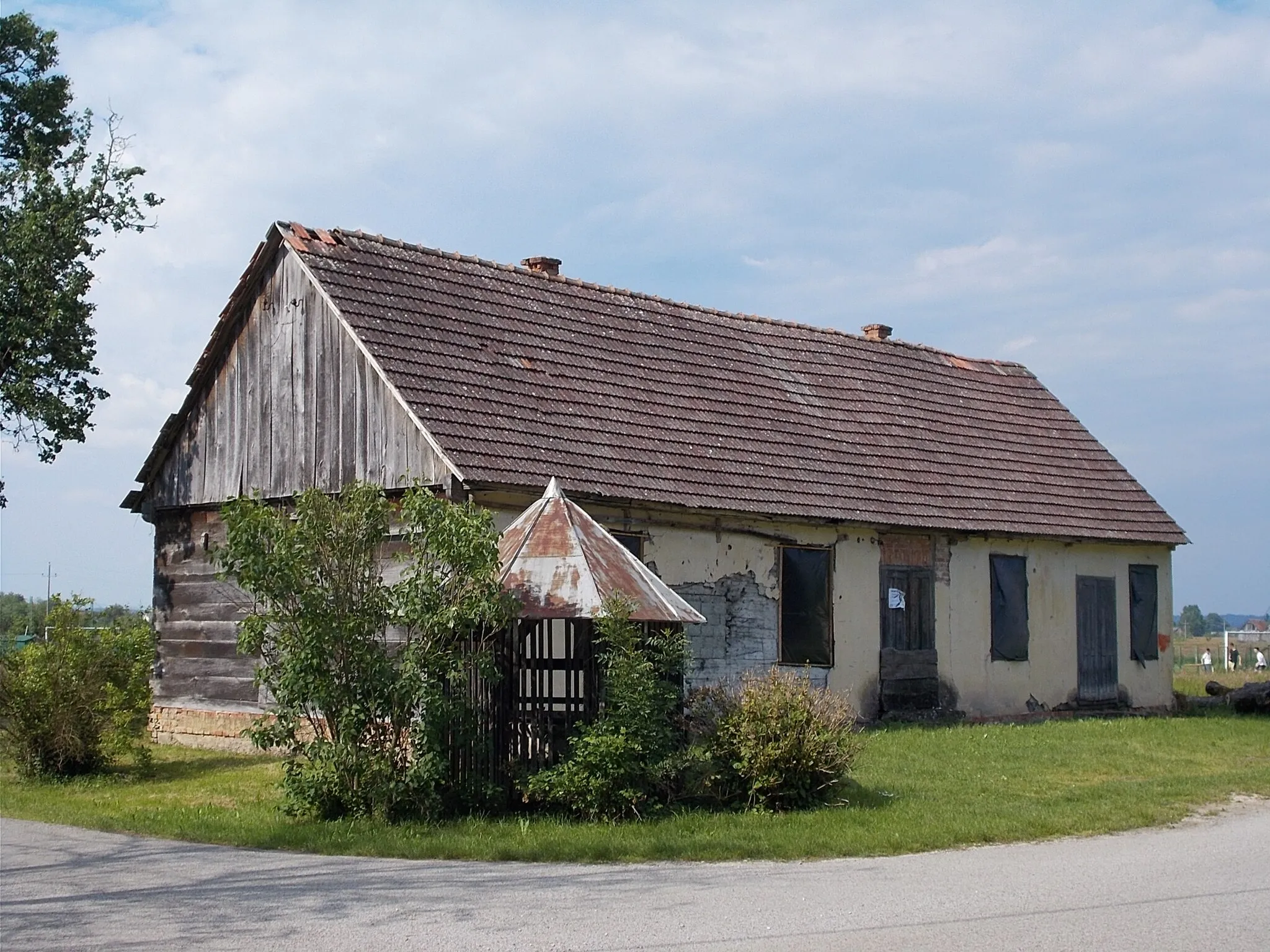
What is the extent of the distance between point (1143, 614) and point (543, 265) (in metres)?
13.2

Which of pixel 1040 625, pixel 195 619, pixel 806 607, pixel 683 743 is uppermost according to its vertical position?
pixel 806 607

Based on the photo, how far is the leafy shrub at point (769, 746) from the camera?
41.7 feet

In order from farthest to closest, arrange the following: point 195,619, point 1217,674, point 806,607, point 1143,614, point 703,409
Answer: point 1217,674
point 1143,614
point 703,409
point 806,607
point 195,619

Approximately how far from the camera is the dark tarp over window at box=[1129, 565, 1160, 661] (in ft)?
85.8

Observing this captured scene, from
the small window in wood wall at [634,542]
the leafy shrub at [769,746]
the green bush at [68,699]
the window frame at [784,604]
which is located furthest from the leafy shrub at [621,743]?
the window frame at [784,604]

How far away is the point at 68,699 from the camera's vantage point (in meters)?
15.6

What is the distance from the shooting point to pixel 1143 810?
515 inches

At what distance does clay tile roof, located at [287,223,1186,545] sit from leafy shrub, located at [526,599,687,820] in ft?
15.0

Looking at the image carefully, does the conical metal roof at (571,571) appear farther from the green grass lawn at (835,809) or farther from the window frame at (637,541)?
the window frame at (637,541)

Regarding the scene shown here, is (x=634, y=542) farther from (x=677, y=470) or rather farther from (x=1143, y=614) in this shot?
(x=1143, y=614)

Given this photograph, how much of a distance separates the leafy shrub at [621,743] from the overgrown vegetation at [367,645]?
30.9 inches

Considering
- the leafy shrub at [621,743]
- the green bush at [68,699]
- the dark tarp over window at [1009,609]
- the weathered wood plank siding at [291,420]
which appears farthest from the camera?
the dark tarp over window at [1009,609]

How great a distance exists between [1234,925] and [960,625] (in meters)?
14.7

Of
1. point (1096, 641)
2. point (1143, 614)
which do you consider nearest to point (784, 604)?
point (1096, 641)
